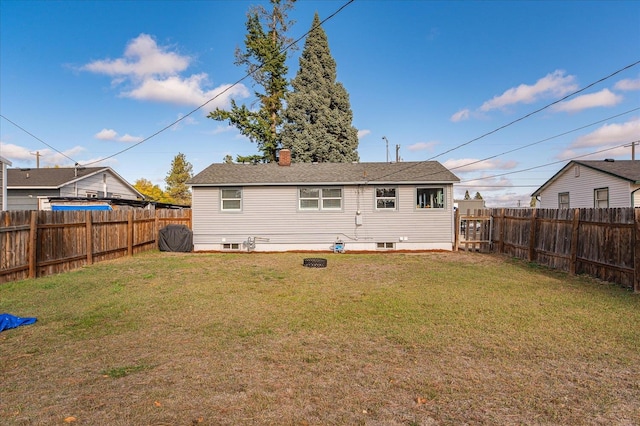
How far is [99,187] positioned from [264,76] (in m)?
16.2

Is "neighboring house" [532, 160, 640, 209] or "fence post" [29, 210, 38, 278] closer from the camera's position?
"fence post" [29, 210, 38, 278]

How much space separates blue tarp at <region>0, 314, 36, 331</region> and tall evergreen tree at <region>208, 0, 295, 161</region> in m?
22.1

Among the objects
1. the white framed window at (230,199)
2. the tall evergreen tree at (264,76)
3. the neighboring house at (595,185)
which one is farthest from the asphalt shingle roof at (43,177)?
the neighboring house at (595,185)

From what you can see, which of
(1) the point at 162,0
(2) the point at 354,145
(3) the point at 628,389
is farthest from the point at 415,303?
(2) the point at 354,145

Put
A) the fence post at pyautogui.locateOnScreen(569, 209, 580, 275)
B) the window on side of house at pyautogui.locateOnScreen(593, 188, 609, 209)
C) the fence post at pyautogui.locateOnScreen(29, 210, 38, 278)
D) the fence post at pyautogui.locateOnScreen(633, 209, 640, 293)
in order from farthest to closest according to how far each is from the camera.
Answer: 1. the window on side of house at pyautogui.locateOnScreen(593, 188, 609, 209)
2. the fence post at pyautogui.locateOnScreen(569, 209, 580, 275)
3. the fence post at pyautogui.locateOnScreen(29, 210, 38, 278)
4. the fence post at pyautogui.locateOnScreen(633, 209, 640, 293)

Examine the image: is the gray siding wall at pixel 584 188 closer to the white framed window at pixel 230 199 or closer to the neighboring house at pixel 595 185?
the neighboring house at pixel 595 185

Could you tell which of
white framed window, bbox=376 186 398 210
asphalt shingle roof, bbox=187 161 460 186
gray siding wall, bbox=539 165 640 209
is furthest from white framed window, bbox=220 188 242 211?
gray siding wall, bbox=539 165 640 209

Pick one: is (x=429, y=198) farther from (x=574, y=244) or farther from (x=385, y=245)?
(x=574, y=244)

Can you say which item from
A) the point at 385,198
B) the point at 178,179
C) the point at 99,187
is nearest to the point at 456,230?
the point at 385,198

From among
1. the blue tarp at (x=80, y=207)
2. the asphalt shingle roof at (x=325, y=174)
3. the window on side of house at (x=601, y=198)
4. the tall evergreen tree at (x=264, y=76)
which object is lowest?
the blue tarp at (x=80, y=207)

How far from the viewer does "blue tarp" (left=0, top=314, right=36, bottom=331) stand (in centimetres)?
512

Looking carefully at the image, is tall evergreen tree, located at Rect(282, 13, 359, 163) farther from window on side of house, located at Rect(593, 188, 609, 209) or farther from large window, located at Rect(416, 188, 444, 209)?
window on side of house, located at Rect(593, 188, 609, 209)

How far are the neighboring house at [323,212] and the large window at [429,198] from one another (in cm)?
4

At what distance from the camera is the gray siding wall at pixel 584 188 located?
15.6 metres
